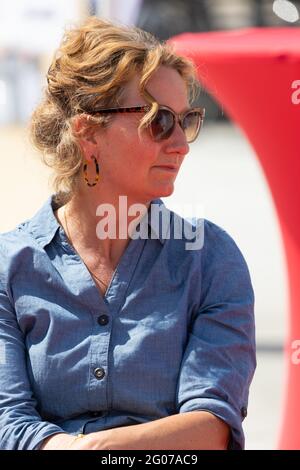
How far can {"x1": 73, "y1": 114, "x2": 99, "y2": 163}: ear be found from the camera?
2.22 meters

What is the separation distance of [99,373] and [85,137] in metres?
0.52

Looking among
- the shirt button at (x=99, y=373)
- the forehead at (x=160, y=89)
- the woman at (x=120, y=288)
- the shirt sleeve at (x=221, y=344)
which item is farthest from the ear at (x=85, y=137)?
the shirt button at (x=99, y=373)

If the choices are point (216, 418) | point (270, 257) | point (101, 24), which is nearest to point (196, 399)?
point (216, 418)

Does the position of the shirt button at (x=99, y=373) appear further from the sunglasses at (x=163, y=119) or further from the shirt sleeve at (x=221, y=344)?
the sunglasses at (x=163, y=119)

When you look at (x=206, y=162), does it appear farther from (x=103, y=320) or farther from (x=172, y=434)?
(x=172, y=434)

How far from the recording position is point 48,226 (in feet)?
7.30

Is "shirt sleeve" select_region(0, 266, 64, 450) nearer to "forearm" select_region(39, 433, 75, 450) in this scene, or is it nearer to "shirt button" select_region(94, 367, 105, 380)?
"forearm" select_region(39, 433, 75, 450)

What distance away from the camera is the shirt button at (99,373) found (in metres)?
2.04

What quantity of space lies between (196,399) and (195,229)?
14.9 inches

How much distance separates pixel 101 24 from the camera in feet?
7.32

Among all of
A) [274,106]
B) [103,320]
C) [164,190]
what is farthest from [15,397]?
[274,106]

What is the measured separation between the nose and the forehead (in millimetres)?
54

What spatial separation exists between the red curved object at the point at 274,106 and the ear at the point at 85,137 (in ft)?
1.88

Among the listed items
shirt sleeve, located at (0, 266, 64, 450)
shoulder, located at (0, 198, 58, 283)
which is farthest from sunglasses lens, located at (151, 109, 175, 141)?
shirt sleeve, located at (0, 266, 64, 450)
